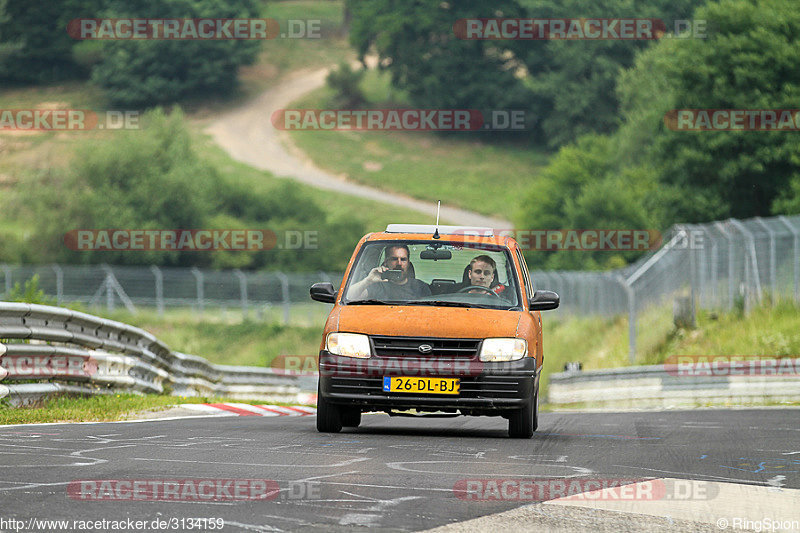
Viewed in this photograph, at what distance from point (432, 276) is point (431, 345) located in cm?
134

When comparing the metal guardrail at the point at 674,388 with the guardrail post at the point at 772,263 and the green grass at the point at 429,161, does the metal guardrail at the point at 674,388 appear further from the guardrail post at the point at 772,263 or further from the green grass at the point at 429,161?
the green grass at the point at 429,161

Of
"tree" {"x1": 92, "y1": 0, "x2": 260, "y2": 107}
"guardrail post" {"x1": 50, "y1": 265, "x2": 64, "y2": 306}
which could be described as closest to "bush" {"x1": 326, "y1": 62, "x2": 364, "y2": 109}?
"tree" {"x1": 92, "y1": 0, "x2": 260, "y2": 107}

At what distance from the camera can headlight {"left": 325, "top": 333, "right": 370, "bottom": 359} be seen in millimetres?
11344

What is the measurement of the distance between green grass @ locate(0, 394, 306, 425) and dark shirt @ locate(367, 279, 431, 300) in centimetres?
334

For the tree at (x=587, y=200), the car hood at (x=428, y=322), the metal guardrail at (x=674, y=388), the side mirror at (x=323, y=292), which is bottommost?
the metal guardrail at (x=674, y=388)

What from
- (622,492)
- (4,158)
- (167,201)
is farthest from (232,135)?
(622,492)

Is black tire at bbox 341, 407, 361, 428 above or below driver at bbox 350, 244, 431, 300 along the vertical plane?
below

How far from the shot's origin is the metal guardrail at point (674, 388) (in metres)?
20.8

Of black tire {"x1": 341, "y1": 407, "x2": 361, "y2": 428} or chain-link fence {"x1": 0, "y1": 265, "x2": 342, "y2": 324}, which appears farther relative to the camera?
chain-link fence {"x1": 0, "y1": 265, "x2": 342, "y2": 324}

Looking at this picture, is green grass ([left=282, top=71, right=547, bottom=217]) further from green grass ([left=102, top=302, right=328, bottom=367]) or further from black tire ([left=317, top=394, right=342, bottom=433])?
black tire ([left=317, top=394, right=342, bottom=433])

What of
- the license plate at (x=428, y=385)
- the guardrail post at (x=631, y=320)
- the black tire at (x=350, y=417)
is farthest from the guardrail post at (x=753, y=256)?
the license plate at (x=428, y=385)

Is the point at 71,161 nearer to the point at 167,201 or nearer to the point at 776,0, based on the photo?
the point at 167,201

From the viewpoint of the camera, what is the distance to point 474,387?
11.3 meters

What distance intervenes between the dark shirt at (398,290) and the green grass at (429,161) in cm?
7536
